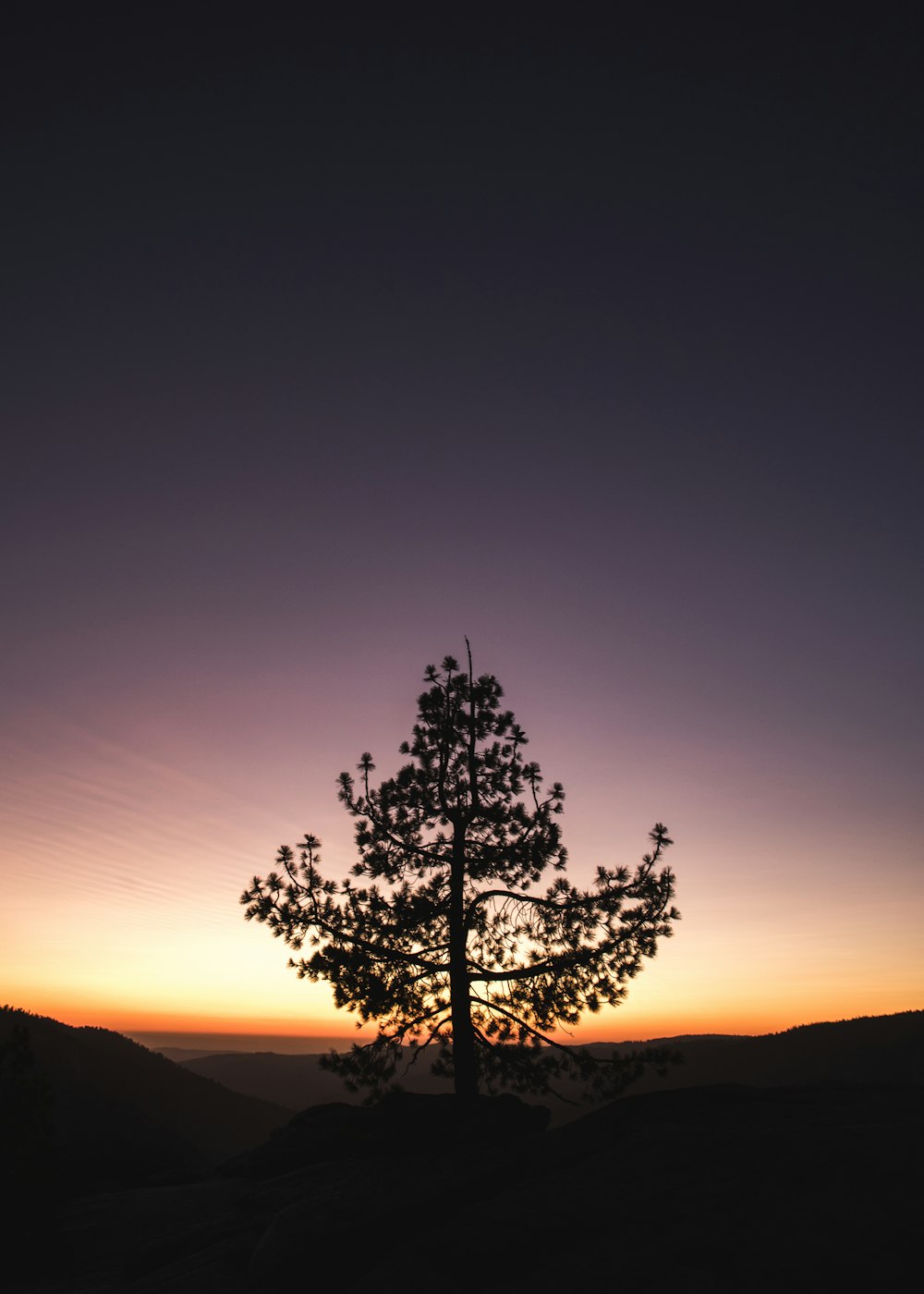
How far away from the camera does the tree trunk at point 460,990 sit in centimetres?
1380

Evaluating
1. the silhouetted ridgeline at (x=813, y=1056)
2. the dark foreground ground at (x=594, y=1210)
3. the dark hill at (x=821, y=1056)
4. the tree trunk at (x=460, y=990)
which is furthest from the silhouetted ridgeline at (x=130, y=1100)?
the dark hill at (x=821, y=1056)

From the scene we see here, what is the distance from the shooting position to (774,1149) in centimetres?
761

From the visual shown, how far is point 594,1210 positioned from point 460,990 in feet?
24.6

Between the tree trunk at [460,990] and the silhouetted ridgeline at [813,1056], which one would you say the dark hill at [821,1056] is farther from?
the tree trunk at [460,990]

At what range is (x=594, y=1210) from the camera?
700 cm

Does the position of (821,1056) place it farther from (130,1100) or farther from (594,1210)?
(594,1210)

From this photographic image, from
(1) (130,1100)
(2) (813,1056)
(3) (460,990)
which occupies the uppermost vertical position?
(3) (460,990)

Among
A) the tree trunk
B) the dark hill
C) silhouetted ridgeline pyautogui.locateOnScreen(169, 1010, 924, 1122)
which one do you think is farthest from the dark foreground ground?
the dark hill

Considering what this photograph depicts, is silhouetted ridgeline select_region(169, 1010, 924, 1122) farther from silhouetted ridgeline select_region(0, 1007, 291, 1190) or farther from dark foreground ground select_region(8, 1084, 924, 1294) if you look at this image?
dark foreground ground select_region(8, 1084, 924, 1294)

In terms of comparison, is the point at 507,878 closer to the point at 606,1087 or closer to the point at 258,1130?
the point at 606,1087

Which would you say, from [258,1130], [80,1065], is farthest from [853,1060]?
[80,1065]

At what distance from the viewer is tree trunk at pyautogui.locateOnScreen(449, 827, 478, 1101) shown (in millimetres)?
13797

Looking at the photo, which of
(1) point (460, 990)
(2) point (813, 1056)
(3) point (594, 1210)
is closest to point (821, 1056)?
(2) point (813, 1056)

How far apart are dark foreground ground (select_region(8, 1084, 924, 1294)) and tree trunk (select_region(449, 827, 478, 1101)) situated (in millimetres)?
1332
